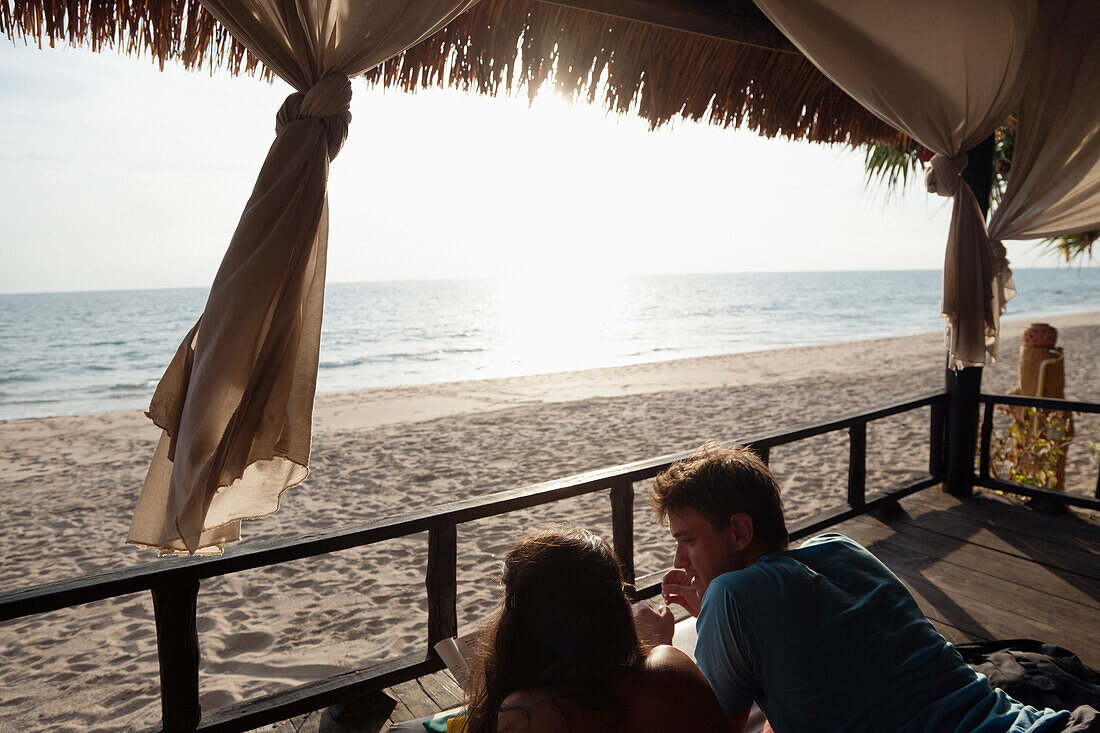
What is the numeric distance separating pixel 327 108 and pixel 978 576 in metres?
2.88

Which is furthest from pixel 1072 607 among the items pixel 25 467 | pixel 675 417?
pixel 25 467

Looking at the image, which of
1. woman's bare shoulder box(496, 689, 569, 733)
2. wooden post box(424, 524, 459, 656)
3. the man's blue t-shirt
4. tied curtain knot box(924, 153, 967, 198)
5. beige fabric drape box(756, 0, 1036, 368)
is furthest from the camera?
tied curtain knot box(924, 153, 967, 198)

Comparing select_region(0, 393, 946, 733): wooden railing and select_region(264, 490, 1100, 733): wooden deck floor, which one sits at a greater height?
select_region(0, 393, 946, 733): wooden railing

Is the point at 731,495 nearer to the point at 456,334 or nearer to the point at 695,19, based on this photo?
the point at 695,19

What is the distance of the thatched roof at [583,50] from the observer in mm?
1763

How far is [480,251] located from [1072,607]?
89822 mm

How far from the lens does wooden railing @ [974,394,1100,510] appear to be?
315 cm

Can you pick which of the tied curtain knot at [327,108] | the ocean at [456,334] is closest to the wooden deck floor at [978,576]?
the tied curtain knot at [327,108]

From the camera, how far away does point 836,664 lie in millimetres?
1026

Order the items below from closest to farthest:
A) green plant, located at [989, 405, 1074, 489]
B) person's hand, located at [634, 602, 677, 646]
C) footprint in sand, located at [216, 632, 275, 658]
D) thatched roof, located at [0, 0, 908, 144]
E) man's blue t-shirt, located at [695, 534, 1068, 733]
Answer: man's blue t-shirt, located at [695, 534, 1068, 733], person's hand, located at [634, 602, 677, 646], thatched roof, located at [0, 0, 908, 144], footprint in sand, located at [216, 632, 275, 658], green plant, located at [989, 405, 1074, 489]

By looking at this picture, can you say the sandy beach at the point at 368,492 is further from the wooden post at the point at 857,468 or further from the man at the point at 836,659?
the man at the point at 836,659

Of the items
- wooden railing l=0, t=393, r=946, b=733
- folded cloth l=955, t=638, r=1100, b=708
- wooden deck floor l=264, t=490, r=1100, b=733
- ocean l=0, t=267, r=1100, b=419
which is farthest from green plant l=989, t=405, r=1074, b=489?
ocean l=0, t=267, r=1100, b=419

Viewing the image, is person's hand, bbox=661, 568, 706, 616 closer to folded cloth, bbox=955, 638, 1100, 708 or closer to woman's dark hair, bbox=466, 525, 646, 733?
woman's dark hair, bbox=466, 525, 646, 733

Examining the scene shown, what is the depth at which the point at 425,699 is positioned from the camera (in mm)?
1961
